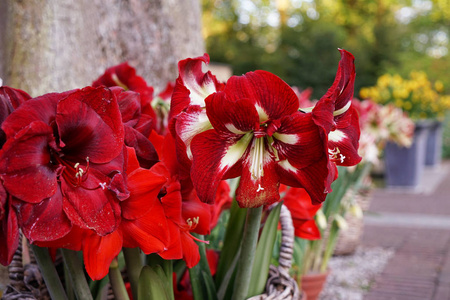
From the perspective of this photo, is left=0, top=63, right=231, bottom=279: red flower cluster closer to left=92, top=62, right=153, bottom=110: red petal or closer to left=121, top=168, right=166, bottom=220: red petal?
left=121, top=168, right=166, bottom=220: red petal

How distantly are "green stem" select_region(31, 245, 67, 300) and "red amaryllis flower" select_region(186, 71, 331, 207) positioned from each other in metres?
0.30

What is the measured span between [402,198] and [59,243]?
7.59 meters

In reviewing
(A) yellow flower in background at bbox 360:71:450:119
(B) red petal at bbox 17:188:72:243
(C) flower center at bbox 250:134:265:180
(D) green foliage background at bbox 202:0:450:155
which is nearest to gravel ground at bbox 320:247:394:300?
(C) flower center at bbox 250:134:265:180

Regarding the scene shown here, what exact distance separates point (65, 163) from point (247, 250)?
1.14ft

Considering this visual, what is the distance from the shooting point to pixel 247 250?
873mm

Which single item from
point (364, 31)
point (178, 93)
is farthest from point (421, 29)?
point (178, 93)

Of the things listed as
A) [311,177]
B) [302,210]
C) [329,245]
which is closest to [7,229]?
[311,177]

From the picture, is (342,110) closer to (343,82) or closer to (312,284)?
(343,82)

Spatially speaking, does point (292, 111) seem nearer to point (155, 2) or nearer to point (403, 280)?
point (155, 2)

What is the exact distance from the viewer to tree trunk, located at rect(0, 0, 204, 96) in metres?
1.84

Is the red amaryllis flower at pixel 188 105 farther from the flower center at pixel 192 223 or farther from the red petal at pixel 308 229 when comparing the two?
the red petal at pixel 308 229

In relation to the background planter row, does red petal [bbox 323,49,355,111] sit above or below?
below

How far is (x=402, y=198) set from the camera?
7.69 m

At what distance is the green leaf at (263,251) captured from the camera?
995mm
